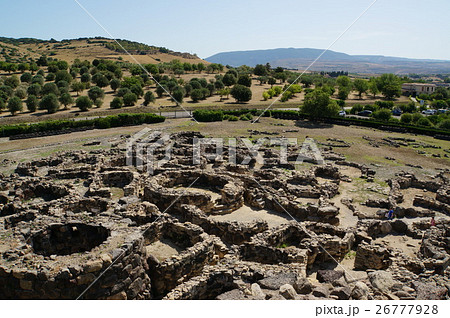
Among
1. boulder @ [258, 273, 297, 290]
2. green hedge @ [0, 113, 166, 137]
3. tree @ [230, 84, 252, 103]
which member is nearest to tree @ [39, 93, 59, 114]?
green hedge @ [0, 113, 166, 137]

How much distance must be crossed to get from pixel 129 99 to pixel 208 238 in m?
59.6

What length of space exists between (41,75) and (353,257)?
96094 millimetres

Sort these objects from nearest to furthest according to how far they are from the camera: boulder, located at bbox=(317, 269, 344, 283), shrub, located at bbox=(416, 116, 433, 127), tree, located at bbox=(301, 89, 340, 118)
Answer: boulder, located at bbox=(317, 269, 344, 283)
tree, located at bbox=(301, 89, 340, 118)
shrub, located at bbox=(416, 116, 433, 127)

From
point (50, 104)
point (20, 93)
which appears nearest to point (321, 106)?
point (50, 104)

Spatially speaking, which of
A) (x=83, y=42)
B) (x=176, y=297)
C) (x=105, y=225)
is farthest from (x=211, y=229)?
(x=83, y=42)

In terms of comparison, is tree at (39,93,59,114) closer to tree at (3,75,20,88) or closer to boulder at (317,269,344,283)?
tree at (3,75,20,88)

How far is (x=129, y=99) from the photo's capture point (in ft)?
228

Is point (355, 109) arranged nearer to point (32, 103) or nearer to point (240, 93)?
point (240, 93)

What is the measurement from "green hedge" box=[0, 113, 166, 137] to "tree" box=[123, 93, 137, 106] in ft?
58.7

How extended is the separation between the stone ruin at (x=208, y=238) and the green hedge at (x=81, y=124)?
17.6 meters

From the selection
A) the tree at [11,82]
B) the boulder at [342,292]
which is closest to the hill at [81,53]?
the tree at [11,82]

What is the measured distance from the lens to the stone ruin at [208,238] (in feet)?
35.9

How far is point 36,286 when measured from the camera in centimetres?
1046

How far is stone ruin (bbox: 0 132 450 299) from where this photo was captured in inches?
430
